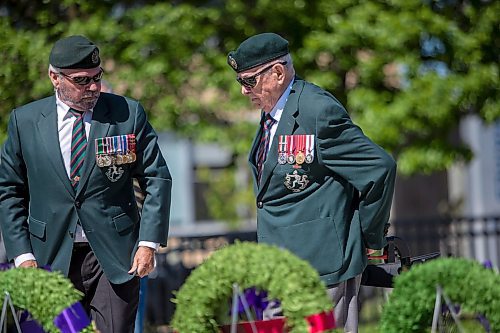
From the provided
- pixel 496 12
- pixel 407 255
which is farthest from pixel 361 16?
pixel 407 255

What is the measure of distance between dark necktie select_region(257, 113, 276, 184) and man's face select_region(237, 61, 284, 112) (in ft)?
0.33

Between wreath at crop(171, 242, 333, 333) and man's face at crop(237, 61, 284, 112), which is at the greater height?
man's face at crop(237, 61, 284, 112)

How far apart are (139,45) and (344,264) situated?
14.9 ft

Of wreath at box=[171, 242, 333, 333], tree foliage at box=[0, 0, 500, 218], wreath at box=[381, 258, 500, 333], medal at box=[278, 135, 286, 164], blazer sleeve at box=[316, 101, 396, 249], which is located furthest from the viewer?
tree foliage at box=[0, 0, 500, 218]

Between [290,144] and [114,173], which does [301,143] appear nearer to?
[290,144]

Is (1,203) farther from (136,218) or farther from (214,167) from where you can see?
(214,167)

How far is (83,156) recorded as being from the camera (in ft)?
17.4

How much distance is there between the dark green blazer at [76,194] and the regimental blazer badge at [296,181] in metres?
0.62

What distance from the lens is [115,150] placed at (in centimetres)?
533

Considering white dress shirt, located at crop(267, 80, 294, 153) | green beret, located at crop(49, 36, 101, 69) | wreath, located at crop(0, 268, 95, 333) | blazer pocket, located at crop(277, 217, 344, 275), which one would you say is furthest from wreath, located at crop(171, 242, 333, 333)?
green beret, located at crop(49, 36, 101, 69)

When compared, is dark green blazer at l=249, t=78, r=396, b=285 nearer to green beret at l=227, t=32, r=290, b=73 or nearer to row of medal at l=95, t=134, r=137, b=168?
green beret at l=227, t=32, r=290, b=73

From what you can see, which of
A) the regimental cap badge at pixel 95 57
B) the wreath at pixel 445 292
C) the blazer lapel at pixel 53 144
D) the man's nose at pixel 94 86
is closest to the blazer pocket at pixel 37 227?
the blazer lapel at pixel 53 144

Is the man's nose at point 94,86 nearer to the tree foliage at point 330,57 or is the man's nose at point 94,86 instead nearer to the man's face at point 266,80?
the man's face at point 266,80

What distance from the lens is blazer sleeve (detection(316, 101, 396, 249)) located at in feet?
16.8
